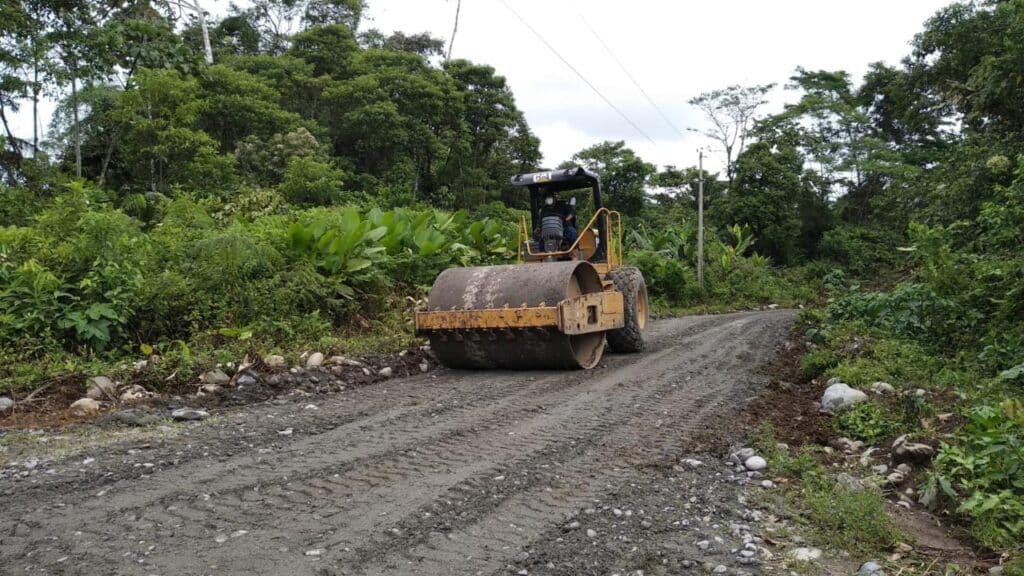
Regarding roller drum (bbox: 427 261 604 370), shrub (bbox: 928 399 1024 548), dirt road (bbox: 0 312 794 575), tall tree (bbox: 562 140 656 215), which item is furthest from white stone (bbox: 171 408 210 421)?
tall tree (bbox: 562 140 656 215)

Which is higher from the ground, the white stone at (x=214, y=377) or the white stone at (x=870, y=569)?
the white stone at (x=214, y=377)

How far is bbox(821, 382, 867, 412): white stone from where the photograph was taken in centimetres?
623

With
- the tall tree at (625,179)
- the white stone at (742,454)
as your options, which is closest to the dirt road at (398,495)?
the white stone at (742,454)

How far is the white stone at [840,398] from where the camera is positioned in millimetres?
6230

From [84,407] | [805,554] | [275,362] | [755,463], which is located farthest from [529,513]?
[275,362]

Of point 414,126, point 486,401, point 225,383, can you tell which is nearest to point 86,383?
point 225,383

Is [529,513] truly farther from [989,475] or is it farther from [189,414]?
[189,414]

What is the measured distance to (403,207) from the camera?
19719 mm

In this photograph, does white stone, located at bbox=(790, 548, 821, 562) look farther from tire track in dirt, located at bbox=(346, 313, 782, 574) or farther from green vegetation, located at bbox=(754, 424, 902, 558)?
tire track in dirt, located at bbox=(346, 313, 782, 574)

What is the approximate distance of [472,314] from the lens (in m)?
8.32

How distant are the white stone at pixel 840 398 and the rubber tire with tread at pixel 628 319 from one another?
12.6 ft

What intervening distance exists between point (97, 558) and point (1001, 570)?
394cm

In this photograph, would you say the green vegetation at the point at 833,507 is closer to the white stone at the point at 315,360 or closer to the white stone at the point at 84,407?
the white stone at the point at 315,360

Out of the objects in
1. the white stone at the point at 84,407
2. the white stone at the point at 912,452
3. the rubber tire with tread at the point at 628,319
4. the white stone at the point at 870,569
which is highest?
the rubber tire with tread at the point at 628,319
